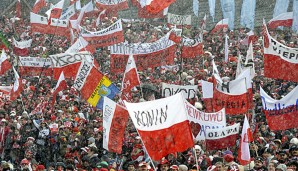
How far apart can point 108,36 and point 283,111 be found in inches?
422

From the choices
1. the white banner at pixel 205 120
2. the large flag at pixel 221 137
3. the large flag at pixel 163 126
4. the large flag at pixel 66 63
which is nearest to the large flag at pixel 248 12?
the large flag at pixel 66 63

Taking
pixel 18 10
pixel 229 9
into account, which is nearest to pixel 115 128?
pixel 229 9

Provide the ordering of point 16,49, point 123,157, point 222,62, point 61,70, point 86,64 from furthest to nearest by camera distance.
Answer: point 16,49
point 222,62
point 61,70
point 86,64
point 123,157

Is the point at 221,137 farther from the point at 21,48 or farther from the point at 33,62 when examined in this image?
the point at 21,48

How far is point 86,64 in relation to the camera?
2038cm

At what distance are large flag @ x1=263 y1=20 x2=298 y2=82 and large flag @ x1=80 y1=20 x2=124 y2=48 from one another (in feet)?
25.7

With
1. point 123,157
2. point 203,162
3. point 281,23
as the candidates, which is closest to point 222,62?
point 281,23

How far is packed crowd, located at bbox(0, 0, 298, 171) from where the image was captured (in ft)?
53.2

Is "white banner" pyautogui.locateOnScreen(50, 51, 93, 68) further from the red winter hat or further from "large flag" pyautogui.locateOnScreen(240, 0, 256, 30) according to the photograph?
"large flag" pyautogui.locateOnScreen(240, 0, 256, 30)

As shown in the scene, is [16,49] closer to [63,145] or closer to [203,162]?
[63,145]

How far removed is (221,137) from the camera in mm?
16594

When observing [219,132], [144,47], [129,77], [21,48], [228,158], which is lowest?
[21,48]

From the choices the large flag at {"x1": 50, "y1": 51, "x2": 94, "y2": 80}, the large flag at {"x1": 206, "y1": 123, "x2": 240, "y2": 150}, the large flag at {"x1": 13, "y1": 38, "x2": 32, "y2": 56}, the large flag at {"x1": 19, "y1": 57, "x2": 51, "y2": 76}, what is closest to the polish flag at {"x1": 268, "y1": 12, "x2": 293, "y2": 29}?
the large flag at {"x1": 19, "y1": 57, "x2": 51, "y2": 76}

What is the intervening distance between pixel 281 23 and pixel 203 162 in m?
14.5
